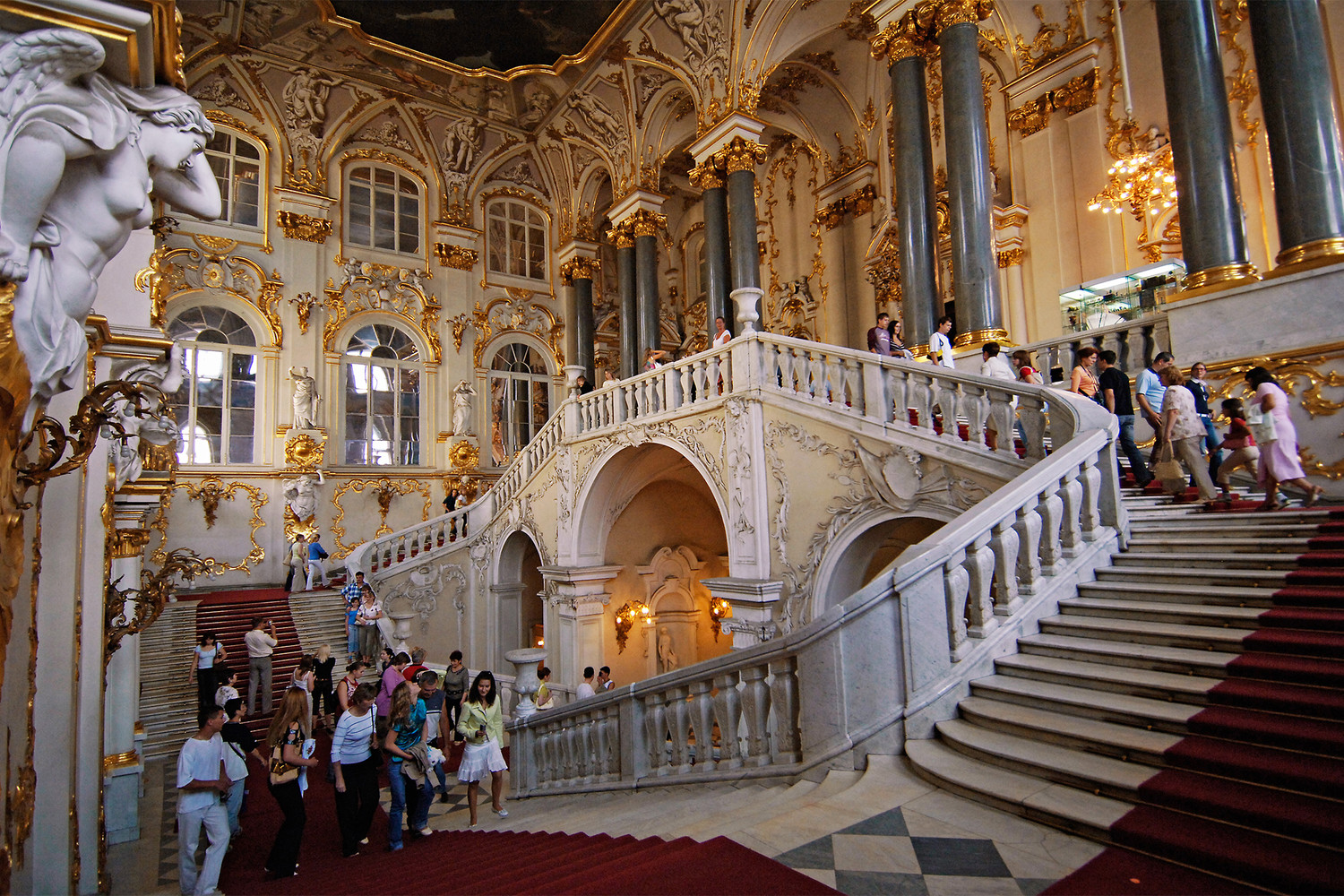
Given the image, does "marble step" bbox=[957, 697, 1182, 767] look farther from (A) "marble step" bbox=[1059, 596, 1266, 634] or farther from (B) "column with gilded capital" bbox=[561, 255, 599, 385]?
(B) "column with gilded capital" bbox=[561, 255, 599, 385]

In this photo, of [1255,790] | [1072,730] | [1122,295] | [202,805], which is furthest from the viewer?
[1122,295]

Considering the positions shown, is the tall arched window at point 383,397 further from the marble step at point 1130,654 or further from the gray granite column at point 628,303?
the marble step at point 1130,654

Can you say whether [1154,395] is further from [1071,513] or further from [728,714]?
[728,714]

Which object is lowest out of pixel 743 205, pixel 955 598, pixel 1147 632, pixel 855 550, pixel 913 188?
pixel 1147 632

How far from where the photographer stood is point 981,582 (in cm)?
374

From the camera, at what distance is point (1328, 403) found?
19.3 feet

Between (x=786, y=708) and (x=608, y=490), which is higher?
(x=608, y=490)

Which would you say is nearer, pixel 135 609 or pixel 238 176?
pixel 135 609

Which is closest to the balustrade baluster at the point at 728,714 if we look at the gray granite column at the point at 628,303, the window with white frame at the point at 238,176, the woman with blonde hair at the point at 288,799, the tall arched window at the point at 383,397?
the woman with blonde hair at the point at 288,799

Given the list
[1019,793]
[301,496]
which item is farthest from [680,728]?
[301,496]

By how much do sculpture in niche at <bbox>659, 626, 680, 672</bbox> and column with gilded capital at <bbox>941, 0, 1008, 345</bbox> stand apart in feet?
24.2

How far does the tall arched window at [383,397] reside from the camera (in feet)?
54.8

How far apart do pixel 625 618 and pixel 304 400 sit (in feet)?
29.1

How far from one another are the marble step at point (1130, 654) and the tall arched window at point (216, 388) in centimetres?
1607
